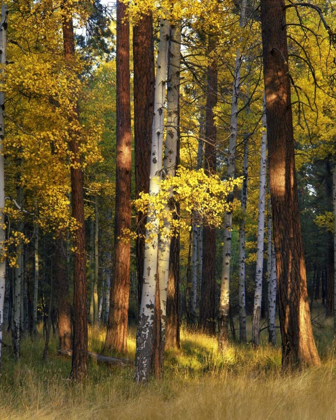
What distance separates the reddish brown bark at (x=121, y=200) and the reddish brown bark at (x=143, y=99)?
12.6 feet

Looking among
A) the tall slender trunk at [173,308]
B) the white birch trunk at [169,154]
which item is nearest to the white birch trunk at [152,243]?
the white birch trunk at [169,154]

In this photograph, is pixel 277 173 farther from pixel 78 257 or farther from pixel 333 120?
pixel 333 120

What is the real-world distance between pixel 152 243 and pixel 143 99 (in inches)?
126

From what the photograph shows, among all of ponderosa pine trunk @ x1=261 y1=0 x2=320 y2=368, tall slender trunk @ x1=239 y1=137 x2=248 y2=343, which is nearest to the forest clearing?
ponderosa pine trunk @ x1=261 y1=0 x2=320 y2=368

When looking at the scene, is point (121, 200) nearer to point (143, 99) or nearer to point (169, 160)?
point (143, 99)

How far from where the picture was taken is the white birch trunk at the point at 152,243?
26.2ft

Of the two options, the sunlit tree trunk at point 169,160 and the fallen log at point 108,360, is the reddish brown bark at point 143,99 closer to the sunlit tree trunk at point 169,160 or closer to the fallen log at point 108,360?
the sunlit tree trunk at point 169,160

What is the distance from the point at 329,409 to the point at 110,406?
2629mm

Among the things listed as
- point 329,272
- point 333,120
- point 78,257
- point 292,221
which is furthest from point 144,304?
point 329,272

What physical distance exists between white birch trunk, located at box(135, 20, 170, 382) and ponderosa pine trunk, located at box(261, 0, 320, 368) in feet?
5.56

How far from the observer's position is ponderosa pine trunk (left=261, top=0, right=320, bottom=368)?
322 inches

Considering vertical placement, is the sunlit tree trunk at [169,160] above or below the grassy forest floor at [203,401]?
above

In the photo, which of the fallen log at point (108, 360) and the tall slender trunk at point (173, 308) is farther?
the tall slender trunk at point (173, 308)

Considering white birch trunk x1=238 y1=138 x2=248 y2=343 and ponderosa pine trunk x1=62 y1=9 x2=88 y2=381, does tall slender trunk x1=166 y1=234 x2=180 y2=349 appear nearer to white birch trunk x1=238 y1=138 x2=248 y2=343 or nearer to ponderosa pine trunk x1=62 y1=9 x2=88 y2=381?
ponderosa pine trunk x1=62 y1=9 x2=88 y2=381
